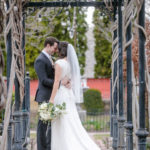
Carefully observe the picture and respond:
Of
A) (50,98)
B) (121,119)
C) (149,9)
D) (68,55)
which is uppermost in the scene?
(149,9)

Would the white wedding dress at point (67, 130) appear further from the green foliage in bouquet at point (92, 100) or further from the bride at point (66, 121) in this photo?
the green foliage in bouquet at point (92, 100)

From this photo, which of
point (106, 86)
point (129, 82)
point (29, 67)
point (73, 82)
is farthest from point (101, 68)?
point (129, 82)

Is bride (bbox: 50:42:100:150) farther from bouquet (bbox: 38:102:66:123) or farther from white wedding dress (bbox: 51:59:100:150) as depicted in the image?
bouquet (bbox: 38:102:66:123)

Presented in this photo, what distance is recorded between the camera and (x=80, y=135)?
4906 mm

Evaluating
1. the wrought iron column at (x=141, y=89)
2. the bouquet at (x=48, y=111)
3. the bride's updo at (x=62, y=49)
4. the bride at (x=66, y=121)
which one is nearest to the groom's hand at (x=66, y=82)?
the bride at (x=66, y=121)

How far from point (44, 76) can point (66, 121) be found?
2.72 feet

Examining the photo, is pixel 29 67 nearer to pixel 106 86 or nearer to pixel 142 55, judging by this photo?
pixel 106 86

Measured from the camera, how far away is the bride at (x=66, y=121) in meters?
4.79

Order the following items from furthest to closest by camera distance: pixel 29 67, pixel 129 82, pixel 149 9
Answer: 1. pixel 29 67
2. pixel 149 9
3. pixel 129 82

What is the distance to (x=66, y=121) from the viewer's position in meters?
4.87

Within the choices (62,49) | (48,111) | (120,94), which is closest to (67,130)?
(48,111)

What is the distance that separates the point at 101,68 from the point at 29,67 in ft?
15.4

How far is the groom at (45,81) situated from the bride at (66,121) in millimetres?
107

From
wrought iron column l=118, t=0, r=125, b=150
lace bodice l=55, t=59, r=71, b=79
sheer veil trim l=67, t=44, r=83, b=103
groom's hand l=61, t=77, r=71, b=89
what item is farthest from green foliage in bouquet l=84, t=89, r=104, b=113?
wrought iron column l=118, t=0, r=125, b=150
